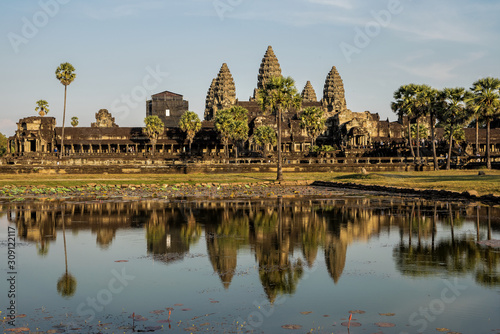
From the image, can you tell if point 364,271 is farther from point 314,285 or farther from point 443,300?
point 443,300

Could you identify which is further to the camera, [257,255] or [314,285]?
[257,255]

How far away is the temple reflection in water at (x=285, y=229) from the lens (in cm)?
1599

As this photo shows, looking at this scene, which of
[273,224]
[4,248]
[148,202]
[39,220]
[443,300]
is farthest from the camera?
[148,202]

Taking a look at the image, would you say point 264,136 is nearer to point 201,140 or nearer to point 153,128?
point 201,140

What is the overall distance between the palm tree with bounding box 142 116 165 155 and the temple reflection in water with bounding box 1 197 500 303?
98.7 metres

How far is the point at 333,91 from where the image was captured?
19175 cm

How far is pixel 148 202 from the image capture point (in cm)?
3666

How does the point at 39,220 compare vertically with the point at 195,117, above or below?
below

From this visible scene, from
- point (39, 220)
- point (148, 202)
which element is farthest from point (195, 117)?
point (39, 220)

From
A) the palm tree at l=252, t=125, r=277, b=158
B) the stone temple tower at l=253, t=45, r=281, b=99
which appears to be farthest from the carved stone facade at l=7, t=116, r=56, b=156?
the stone temple tower at l=253, t=45, r=281, b=99

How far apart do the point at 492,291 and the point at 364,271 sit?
339 cm

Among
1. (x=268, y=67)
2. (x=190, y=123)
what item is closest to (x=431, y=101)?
(x=190, y=123)

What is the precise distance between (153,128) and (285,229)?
372ft

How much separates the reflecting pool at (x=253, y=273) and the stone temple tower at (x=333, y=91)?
163271 millimetres
